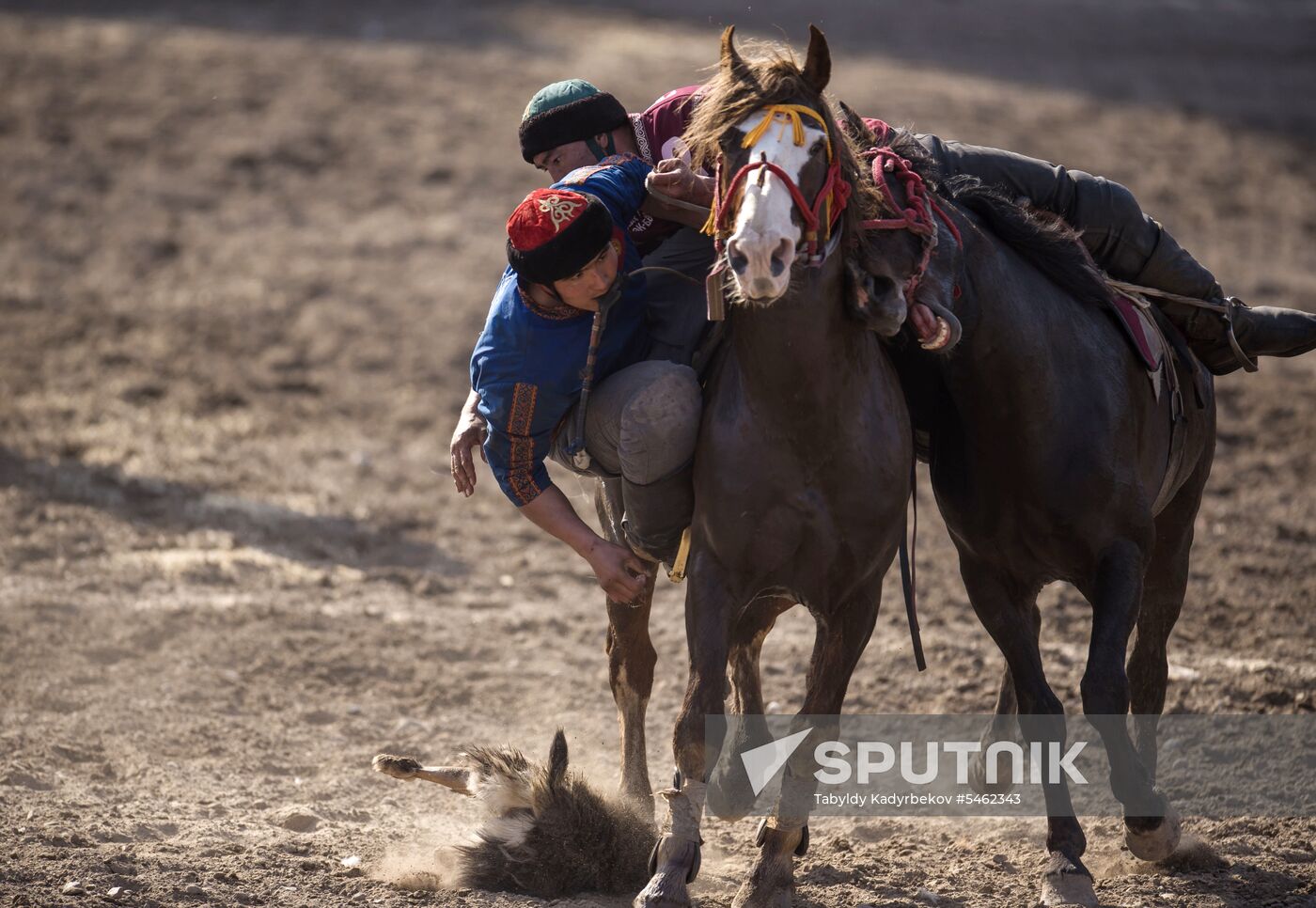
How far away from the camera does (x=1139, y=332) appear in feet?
13.6

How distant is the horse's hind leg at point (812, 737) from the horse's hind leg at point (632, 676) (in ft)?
3.15

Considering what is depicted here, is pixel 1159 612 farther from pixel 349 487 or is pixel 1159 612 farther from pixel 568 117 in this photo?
pixel 349 487

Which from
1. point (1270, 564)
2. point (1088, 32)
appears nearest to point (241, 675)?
point (1270, 564)

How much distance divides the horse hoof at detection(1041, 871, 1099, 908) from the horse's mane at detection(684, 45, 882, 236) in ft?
6.16

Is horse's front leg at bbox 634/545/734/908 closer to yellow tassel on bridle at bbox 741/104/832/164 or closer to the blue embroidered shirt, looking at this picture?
the blue embroidered shirt

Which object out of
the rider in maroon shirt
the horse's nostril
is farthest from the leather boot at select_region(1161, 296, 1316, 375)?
the horse's nostril

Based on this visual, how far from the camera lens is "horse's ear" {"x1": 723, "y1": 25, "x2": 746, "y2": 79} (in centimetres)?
338

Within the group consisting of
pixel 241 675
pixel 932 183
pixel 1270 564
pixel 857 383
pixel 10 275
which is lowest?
pixel 241 675

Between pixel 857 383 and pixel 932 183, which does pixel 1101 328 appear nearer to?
pixel 932 183

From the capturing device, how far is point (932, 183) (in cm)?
388

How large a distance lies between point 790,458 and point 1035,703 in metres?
1.18

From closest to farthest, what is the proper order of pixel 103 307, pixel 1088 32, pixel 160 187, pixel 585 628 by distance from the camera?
1. pixel 585 628
2. pixel 103 307
3. pixel 160 187
4. pixel 1088 32

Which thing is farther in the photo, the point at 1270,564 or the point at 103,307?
the point at 103,307

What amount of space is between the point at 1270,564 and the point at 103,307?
8.70 m
